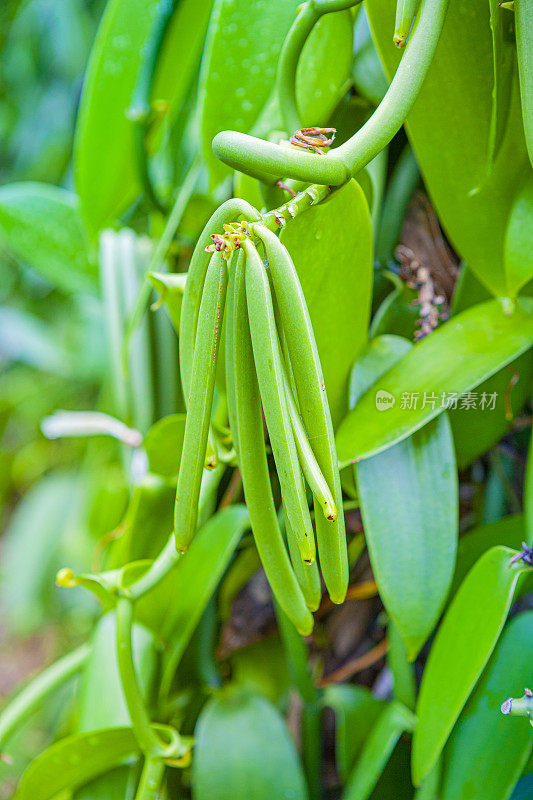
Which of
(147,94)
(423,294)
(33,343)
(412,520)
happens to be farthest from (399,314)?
(33,343)

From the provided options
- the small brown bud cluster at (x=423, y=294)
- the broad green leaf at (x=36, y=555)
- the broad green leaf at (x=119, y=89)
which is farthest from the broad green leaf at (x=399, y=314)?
the broad green leaf at (x=36, y=555)

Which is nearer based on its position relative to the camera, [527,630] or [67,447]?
[527,630]

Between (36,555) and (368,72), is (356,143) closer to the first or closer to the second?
(368,72)

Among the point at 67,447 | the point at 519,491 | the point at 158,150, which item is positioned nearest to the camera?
the point at 519,491

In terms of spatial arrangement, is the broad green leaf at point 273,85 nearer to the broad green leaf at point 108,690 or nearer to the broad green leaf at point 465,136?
the broad green leaf at point 465,136

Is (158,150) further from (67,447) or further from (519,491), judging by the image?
(67,447)

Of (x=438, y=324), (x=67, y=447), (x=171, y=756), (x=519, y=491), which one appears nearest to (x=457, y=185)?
(x=438, y=324)
